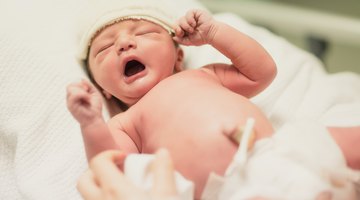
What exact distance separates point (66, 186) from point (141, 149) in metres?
0.18

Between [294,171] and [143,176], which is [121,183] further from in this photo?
[294,171]

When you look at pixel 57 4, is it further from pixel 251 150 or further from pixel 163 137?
pixel 251 150

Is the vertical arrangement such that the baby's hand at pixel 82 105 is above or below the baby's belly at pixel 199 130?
above

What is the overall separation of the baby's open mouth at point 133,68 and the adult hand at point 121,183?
0.30m

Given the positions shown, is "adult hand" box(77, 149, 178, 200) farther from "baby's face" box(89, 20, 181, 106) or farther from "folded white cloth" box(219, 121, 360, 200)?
"baby's face" box(89, 20, 181, 106)

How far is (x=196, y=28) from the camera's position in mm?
953

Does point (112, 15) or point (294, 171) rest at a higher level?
point (112, 15)

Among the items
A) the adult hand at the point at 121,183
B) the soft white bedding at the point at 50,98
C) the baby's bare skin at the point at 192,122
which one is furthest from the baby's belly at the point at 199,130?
the soft white bedding at the point at 50,98

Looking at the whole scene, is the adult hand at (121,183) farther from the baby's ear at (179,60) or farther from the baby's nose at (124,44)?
the baby's ear at (179,60)

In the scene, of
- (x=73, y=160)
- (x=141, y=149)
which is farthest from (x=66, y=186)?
(x=141, y=149)

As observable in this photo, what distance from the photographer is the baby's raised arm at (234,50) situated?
3.03ft

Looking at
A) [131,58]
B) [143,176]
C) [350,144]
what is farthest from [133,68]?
[350,144]

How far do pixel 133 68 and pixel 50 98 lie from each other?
20cm

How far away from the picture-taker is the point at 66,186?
0.93m
